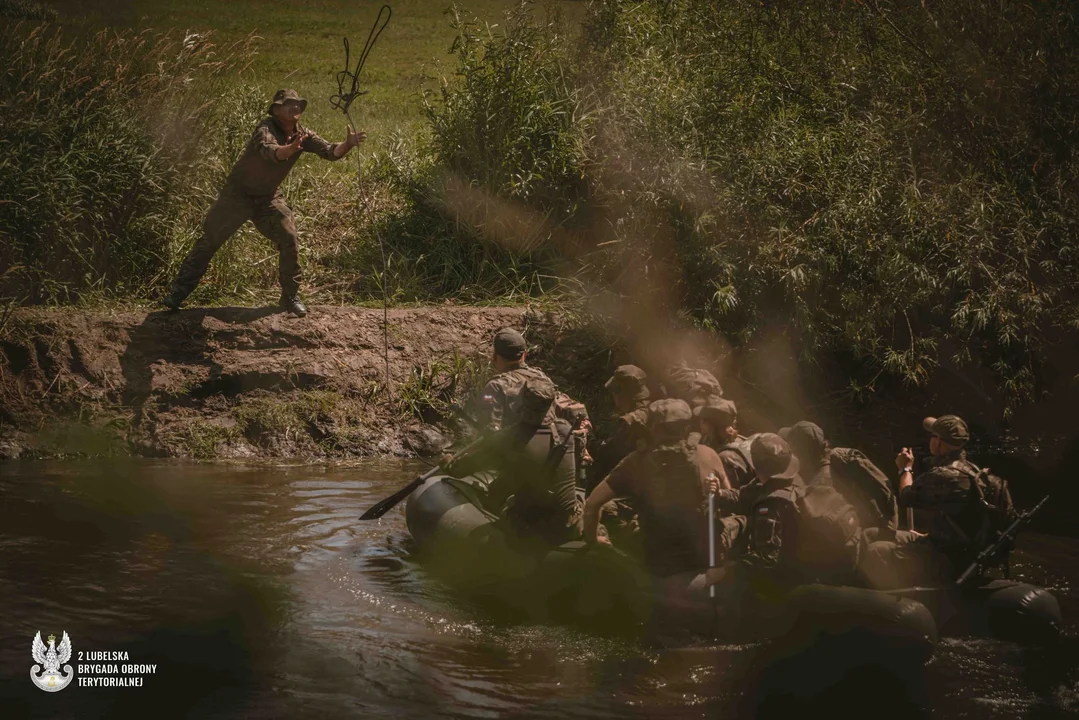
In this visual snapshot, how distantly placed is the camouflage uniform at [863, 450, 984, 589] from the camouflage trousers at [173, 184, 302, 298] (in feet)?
22.0

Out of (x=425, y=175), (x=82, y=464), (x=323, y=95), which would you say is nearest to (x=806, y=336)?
(x=425, y=175)

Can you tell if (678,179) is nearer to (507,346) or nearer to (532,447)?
(507,346)

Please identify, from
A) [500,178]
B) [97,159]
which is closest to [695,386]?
[500,178]

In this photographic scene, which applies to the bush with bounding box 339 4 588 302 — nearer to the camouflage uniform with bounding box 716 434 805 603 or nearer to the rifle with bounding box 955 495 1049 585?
the camouflage uniform with bounding box 716 434 805 603

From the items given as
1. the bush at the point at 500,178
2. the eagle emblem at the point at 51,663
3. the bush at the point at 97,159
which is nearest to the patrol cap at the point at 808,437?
the eagle emblem at the point at 51,663

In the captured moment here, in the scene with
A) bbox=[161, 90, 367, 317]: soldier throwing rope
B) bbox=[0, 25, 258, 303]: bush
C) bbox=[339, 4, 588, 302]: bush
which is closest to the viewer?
bbox=[161, 90, 367, 317]: soldier throwing rope

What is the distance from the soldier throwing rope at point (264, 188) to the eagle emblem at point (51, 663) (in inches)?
222

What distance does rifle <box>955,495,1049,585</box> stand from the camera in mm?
6910

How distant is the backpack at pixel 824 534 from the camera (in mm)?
6758

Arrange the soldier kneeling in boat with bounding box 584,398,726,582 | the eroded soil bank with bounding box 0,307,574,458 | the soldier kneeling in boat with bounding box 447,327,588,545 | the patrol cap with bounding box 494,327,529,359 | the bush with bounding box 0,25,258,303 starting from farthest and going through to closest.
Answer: the bush with bounding box 0,25,258,303, the eroded soil bank with bounding box 0,307,574,458, the patrol cap with bounding box 494,327,529,359, the soldier kneeling in boat with bounding box 447,327,588,545, the soldier kneeling in boat with bounding box 584,398,726,582

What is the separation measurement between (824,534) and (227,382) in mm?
6796

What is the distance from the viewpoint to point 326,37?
17.3 meters

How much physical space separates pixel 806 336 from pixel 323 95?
9024 millimetres

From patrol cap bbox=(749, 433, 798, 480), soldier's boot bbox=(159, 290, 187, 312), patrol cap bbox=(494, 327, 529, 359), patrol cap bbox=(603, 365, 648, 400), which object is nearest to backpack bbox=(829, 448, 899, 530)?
patrol cap bbox=(749, 433, 798, 480)
